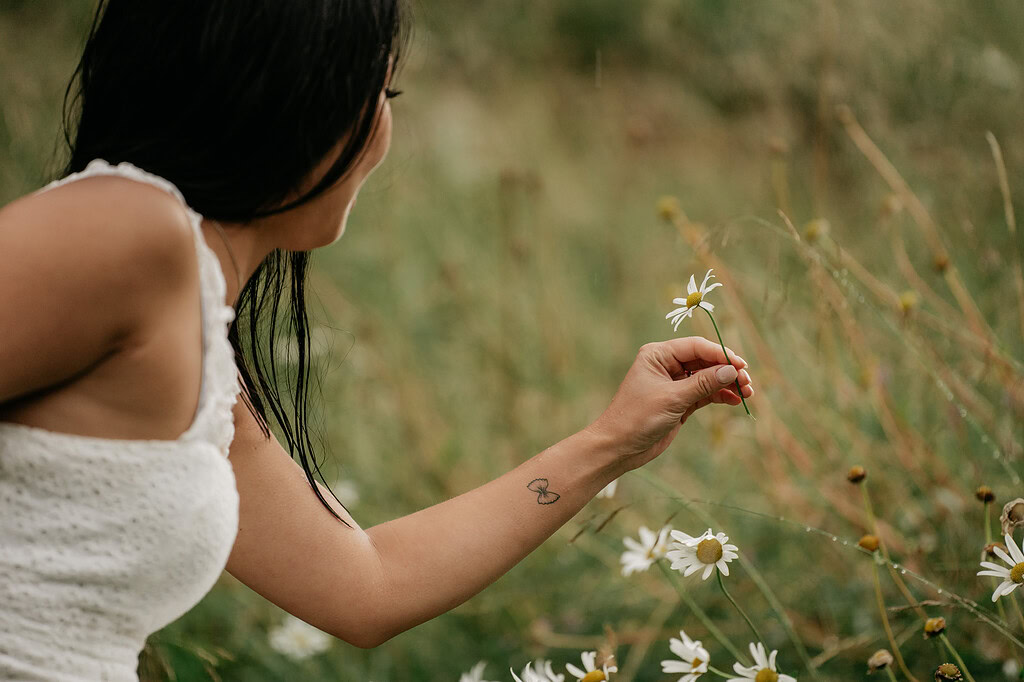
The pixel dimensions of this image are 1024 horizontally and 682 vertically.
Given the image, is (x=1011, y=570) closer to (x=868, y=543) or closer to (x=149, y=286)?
(x=868, y=543)

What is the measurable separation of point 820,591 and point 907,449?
1.00ft

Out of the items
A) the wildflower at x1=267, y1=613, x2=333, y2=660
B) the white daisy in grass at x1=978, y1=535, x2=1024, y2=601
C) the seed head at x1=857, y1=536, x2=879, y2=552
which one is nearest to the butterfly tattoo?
the seed head at x1=857, y1=536, x2=879, y2=552

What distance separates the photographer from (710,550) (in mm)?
957

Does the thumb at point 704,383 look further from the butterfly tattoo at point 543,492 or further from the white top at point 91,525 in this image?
the white top at point 91,525

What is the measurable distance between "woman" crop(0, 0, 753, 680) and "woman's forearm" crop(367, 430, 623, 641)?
19 cm

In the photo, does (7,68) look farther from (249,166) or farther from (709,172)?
(709,172)

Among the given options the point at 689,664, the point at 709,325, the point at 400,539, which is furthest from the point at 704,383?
the point at 709,325

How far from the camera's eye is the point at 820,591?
167 centimetres

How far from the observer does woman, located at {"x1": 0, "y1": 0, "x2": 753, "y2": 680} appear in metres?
0.74

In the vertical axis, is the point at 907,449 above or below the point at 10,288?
below

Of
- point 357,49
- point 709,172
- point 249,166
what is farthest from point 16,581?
point 709,172

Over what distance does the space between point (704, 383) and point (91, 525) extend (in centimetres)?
59

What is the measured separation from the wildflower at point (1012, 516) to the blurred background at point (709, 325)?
0.10m

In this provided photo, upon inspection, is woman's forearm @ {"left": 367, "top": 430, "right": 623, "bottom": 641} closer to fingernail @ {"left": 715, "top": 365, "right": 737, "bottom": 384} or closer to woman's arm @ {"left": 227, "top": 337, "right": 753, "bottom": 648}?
woman's arm @ {"left": 227, "top": 337, "right": 753, "bottom": 648}
